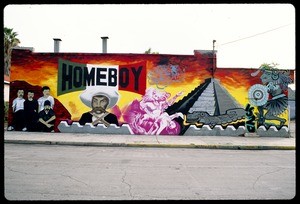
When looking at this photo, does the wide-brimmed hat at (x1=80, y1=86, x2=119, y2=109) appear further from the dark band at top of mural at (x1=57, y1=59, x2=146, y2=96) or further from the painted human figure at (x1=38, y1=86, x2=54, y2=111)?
the painted human figure at (x1=38, y1=86, x2=54, y2=111)

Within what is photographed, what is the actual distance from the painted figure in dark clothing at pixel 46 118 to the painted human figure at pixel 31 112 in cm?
31

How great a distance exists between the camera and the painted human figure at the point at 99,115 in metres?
17.2

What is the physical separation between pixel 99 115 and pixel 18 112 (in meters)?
4.90

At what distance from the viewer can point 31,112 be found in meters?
17.3

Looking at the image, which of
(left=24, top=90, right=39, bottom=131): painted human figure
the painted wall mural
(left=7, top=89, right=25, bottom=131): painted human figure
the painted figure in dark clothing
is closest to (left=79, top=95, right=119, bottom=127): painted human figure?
the painted wall mural

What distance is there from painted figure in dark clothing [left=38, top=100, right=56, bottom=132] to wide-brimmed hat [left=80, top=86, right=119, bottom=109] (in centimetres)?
201

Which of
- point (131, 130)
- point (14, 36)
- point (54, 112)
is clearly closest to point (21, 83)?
point (54, 112)

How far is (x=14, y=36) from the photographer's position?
38312 millimetres

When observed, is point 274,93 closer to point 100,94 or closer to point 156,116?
point 156,116

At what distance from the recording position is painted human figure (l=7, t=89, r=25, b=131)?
56.9 feet

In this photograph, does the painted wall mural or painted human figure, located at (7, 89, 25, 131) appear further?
painted human figure, located at (7, 89, 25, 131)

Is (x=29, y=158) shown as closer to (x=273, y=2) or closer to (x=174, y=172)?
(x=174, y=172)

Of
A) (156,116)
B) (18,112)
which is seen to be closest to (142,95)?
(156,116)

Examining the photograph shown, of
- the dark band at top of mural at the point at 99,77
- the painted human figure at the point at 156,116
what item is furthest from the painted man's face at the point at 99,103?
the painted human figure at the point at 156,116
